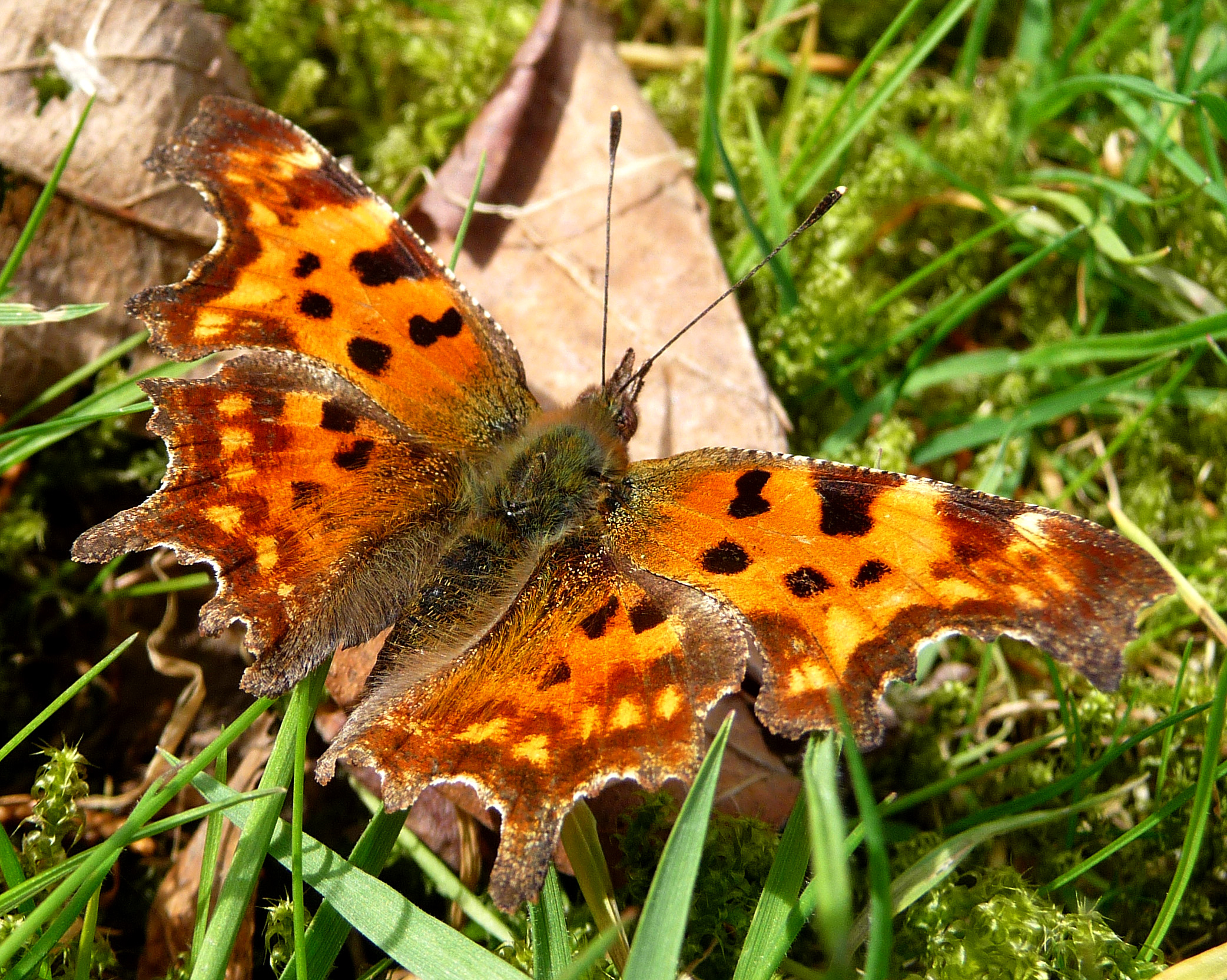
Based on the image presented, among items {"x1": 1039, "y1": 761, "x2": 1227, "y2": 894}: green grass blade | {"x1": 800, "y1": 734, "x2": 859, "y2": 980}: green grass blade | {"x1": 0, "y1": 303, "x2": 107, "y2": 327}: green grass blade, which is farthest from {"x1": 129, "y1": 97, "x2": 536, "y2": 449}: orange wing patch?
{"x1": 1039, "y1": 761, "x2": 1227, "y2": 894}: green grass blade

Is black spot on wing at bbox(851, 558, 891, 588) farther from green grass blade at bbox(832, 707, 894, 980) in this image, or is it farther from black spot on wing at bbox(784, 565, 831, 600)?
green grass blade at bbox(832, 707, 894, 980)

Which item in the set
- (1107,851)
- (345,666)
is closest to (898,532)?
(1107,851)

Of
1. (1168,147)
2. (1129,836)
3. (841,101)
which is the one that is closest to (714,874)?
(1129,836)

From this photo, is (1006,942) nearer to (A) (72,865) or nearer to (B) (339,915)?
(B) (339,915)

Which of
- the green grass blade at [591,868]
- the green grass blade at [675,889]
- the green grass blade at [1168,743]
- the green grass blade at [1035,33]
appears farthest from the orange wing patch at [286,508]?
the green grass blade at [1035,33]

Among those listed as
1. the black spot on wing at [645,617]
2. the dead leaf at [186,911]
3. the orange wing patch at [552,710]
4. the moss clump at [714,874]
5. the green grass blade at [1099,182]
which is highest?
the green grass blade at [1099,182]

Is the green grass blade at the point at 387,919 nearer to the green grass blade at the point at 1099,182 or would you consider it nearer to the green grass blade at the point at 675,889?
the green grass blade at the point at 675,889
